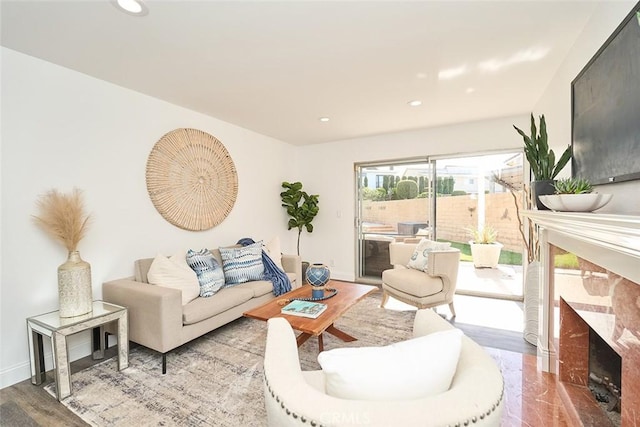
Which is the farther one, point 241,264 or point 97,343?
point 241,264

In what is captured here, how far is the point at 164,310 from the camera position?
2092 millimetres

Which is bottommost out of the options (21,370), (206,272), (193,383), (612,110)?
(193,383)

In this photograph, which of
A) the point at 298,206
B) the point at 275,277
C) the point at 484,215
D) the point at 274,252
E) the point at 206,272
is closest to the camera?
the point at 206,272

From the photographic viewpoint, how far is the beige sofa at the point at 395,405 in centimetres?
67

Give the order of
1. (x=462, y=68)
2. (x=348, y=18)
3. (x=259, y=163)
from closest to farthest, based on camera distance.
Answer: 1. (x=348, y=18)
2. (x=462, y=68)
3. (x=259, y=163)

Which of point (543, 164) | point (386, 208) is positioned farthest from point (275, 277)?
point (543, 164)

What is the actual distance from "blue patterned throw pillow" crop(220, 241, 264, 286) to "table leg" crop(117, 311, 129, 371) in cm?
104

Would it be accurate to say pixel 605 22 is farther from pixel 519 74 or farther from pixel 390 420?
pixel 390 420

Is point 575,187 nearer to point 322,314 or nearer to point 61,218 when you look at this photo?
point 322,314

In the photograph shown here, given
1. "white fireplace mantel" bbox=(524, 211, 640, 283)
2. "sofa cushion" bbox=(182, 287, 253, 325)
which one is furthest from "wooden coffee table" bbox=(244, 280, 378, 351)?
"white fireplace mantel" bbox=(524, 211, 640, 283)

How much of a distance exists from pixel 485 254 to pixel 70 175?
483 centimetres

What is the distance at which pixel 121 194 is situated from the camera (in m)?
2.63

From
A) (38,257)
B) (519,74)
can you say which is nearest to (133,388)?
(38,257)

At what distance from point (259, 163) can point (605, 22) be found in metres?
3.73
